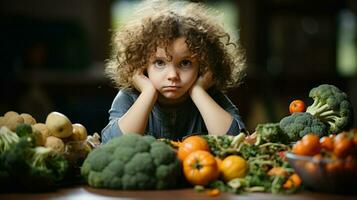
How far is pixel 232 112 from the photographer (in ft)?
8.68

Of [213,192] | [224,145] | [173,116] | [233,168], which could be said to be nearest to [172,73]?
[173,116]

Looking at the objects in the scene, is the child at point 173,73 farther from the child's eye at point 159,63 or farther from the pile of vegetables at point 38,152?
the pile of vegetables at point 38,152

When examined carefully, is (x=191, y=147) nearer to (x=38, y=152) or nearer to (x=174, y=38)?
(x=38, y=152)

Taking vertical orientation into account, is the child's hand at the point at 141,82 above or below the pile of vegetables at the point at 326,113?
above

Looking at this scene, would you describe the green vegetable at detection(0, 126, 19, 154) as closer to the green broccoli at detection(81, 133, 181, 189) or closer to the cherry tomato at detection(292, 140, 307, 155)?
the green broccoli at detection(81, 133, 181, 189)

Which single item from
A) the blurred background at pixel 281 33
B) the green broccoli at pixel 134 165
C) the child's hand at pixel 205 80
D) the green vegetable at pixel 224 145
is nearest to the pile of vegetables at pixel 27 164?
the green broccoli at pixel 134 165

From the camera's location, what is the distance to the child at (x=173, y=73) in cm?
244

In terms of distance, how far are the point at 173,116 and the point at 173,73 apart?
0.28 m

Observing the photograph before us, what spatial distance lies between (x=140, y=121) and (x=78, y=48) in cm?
506

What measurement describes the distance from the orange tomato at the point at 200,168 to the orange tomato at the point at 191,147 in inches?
2.4

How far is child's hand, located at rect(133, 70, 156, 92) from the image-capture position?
2.49 m

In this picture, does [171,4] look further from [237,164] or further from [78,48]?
[78,48]

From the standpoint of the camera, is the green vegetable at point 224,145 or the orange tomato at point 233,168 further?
the green vegetable at point 224,145

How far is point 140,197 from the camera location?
70.8 inches
